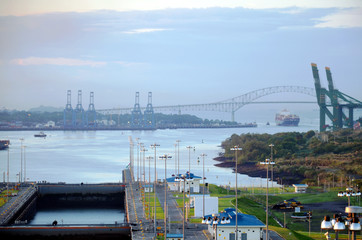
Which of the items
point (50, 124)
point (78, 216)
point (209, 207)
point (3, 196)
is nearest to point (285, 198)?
point (209, 207)

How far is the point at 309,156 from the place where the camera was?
210ft

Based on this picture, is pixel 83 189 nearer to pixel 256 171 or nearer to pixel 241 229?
pixel 256 171

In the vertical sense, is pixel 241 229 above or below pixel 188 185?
below

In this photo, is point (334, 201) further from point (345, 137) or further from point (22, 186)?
point (345, 137)

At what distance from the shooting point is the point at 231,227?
21.7 m

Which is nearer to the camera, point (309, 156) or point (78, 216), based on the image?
point (78, 216)

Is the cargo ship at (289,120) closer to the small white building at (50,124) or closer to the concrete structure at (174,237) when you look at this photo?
the small white building at (50,124)

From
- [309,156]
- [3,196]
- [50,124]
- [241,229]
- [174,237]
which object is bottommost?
[3,196]

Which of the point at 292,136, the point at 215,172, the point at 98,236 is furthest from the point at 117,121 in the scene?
the point at 98,236

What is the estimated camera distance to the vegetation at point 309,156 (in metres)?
49.6

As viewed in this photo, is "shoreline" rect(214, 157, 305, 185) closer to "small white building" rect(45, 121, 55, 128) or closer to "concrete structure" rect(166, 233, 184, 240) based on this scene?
"concrete structure" rect(166, 233, 184, 240)

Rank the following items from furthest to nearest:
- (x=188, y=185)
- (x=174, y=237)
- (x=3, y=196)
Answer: (x=3, y=196) < (x=188, y=185) < (x=174, y=237)

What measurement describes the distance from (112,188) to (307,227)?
60.4ft

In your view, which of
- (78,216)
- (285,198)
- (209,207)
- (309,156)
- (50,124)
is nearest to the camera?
(209,207)
